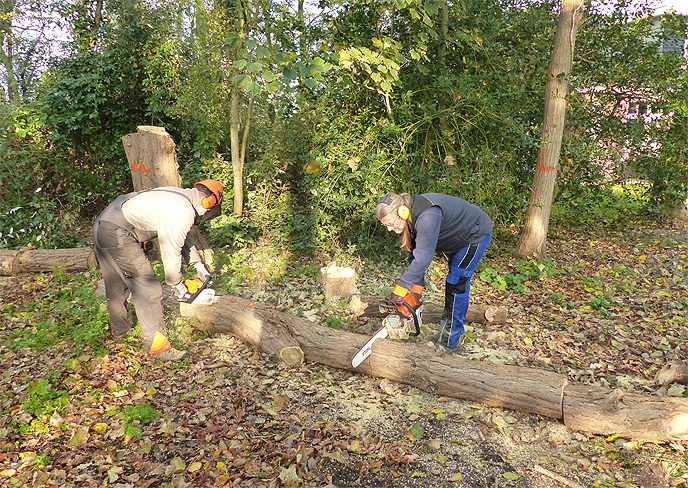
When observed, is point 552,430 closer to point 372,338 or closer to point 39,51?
point 372,338

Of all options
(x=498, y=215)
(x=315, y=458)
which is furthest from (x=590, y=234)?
(x=315, y=458)

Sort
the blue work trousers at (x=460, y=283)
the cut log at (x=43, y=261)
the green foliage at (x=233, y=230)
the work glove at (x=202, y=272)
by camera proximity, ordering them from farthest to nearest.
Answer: the green foliage at (x=233, y=230) → the cut log at (x=43, y=261) → the work glove at (x=202, y=272) → the blue work trousers at (x=460, y=283)

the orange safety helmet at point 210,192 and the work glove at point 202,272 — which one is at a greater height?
the orange safety helmet at point 210,192

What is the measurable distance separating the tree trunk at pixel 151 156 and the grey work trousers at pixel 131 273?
170cm

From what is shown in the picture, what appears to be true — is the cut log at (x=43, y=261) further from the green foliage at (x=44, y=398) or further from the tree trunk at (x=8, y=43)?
the tree trunk at (x=8, y=43)

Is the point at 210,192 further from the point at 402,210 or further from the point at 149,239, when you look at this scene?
the point at 402,210

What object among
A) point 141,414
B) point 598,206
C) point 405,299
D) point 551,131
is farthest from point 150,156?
point 598,206

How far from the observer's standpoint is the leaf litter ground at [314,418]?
8.17 ft

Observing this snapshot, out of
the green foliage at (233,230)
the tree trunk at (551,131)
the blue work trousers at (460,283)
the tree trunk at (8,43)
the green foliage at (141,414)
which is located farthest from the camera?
the tree trunk at (8,43)

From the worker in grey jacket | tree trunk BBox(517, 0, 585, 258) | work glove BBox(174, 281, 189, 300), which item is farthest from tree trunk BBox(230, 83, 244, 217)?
tree trunk BBox(517, 0, 585, 258)

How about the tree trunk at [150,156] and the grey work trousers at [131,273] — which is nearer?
the grey work trousers at [131,273]

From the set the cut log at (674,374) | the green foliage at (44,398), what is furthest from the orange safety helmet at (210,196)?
the cut log at (674,374)

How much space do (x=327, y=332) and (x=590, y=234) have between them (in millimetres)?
6100

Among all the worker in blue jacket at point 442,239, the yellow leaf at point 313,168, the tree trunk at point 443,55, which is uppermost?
the tree trunk at point 443,55
